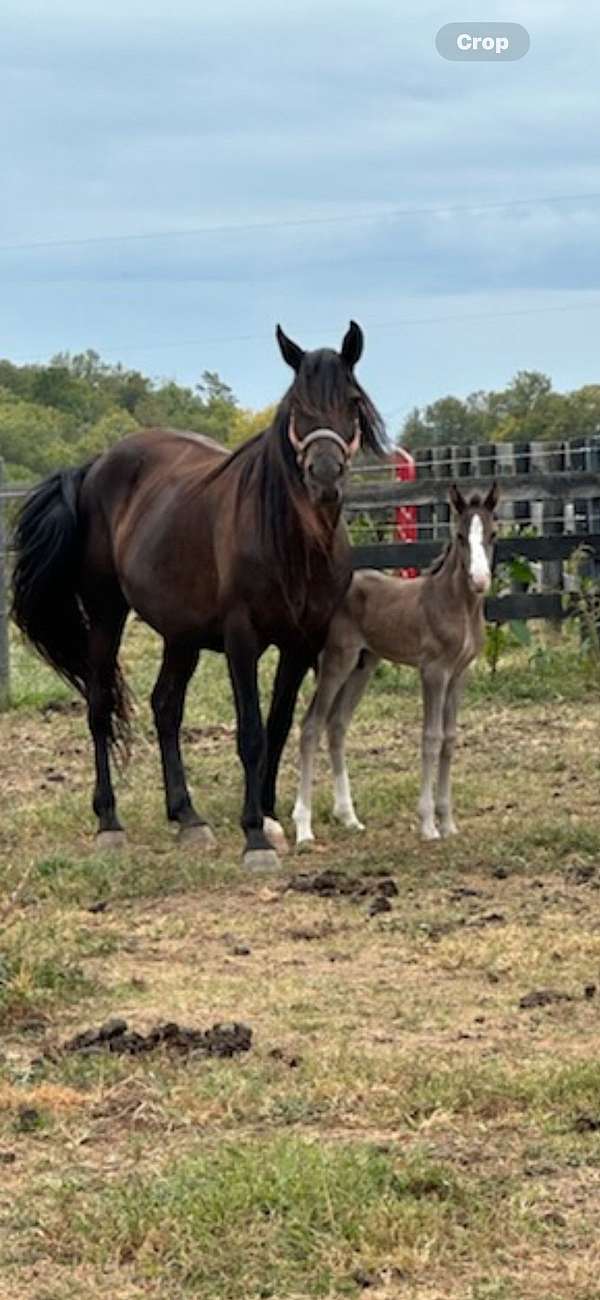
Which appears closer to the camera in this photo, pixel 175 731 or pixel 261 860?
pixel 261 860

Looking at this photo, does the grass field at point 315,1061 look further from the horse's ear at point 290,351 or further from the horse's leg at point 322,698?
the horse's ear at point 290,351

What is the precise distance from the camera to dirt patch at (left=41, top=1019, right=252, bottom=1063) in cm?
558

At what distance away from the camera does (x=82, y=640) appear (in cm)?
1005

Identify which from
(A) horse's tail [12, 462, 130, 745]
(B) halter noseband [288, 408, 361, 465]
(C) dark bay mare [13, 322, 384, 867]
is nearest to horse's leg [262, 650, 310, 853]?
(C) dark bay mare [13, 322, 384, 867]

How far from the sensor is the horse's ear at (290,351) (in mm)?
8500

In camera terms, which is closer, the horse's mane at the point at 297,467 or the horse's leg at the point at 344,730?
the horse's mane at the point at 297,467

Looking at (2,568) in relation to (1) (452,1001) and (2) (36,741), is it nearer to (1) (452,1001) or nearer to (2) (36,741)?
(2) (36,741)

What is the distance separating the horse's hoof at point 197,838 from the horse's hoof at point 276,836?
0.98 ft

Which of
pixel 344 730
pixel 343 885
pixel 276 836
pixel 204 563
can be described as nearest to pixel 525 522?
pixel 344 730

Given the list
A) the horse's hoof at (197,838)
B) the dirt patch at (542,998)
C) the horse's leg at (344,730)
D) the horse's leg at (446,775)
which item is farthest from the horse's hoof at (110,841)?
the dirt patch at (542,998)

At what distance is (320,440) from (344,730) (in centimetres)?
177

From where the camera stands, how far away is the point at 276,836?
891 centimetres

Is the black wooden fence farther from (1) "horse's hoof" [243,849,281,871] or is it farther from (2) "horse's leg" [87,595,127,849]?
(1) "horse's hoof" [243,849,281,871]

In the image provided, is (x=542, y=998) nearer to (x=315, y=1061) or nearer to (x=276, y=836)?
(x=315, y=1061)
